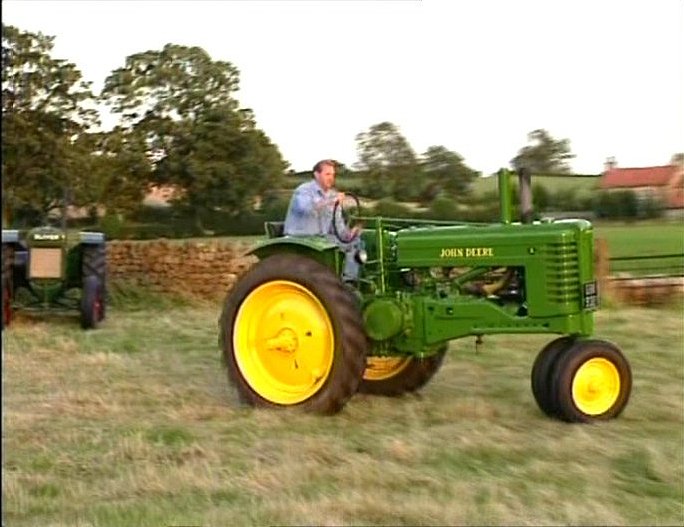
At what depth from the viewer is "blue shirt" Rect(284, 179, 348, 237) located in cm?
517

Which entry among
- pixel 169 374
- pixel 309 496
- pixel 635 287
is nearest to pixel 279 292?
pixel 169 374

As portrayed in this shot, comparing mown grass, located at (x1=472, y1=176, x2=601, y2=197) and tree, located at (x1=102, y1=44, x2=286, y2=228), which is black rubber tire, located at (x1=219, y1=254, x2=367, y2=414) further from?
mown grass, located at (x1=472, y1=176, x2=601, y2=197)

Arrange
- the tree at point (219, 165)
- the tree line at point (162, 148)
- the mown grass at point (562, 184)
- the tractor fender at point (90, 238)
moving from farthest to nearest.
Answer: the tractor fender at point (90, 238), the tree at point (219, 165), the mown grass at point (562, 184), the tree line at point (162, 148)

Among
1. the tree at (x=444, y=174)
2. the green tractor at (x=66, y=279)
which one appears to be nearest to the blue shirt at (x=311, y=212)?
the tree at (x=444, y=174)

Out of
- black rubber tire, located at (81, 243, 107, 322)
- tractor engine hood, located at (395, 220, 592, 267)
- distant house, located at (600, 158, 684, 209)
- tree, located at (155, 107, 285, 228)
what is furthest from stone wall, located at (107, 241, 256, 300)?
tractor engine hood, located at (395, 220, 592, 267)

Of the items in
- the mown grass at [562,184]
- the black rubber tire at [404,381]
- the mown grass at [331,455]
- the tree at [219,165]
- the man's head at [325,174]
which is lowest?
the mown grass at [331,455]

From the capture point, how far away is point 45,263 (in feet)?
31.3

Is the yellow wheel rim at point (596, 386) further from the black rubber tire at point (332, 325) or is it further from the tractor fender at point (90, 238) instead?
the tractor fender at point (90, 238)

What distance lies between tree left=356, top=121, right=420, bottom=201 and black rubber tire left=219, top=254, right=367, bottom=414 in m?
1.45

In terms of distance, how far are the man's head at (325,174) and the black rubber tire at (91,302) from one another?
4.82 metres

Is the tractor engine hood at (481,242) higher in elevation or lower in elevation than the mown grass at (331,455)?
higher

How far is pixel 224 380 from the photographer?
6.21 meters

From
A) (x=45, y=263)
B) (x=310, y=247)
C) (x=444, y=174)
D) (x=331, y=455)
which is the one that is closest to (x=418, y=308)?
(x=310, y=247)

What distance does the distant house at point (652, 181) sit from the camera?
27.2 feet
